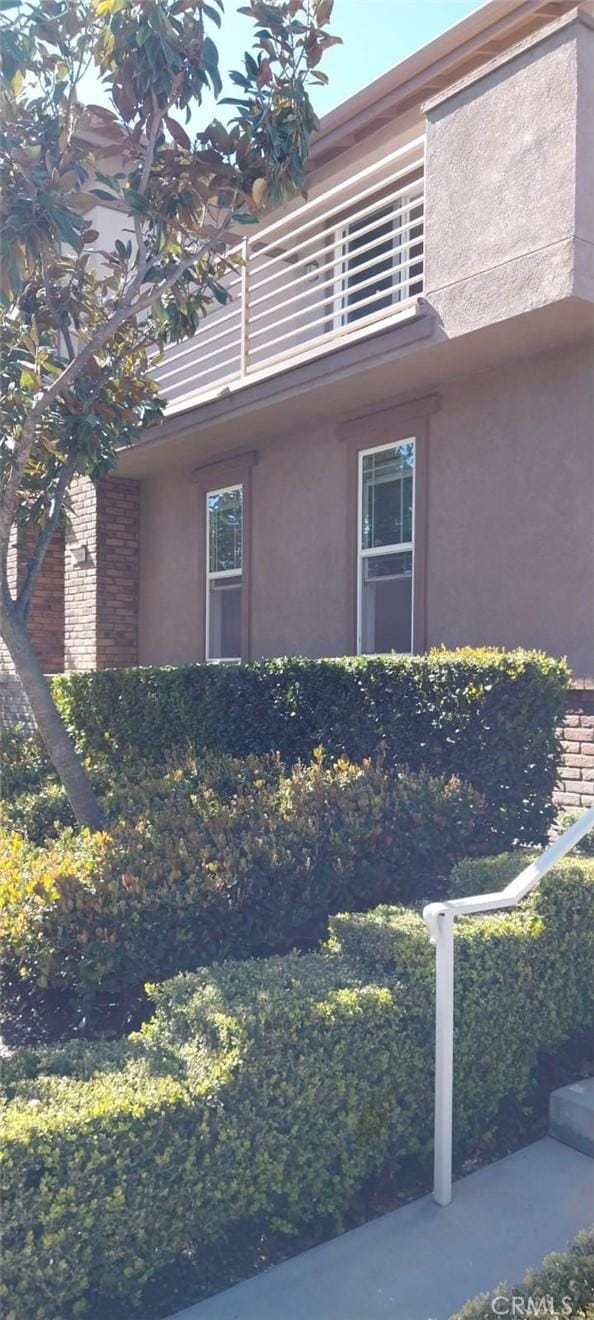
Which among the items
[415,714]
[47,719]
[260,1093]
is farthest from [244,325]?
[260,1093]

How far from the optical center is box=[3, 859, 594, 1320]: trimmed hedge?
2670 mm

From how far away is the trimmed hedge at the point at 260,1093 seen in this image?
2.67 meters

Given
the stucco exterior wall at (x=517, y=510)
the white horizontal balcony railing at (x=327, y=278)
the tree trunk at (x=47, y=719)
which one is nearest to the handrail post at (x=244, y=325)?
the white horizontal balcony railing at (x=327, y=278)

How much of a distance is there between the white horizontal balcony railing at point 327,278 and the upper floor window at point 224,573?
3.78 feet

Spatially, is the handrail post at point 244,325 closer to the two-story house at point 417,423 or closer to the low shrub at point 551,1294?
the two-story house at point 417,423

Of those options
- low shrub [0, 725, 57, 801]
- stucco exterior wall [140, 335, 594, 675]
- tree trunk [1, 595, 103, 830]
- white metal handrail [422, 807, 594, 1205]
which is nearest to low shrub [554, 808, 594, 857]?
stucco exterior wall [140, 335, 594, 675]

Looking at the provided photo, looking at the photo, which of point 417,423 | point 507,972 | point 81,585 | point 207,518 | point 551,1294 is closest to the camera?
point 551,1294

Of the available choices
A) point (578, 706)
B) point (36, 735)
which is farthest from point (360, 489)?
point (36, 735)

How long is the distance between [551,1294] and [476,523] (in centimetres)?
566

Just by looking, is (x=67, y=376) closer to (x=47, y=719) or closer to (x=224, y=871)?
(x=47, y=719)

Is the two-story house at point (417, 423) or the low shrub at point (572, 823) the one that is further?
the two-story house at point (417, 423)

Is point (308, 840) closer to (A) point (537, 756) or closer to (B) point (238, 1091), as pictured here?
(A) point (537, 756)

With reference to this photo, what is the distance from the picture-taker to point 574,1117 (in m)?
3.63

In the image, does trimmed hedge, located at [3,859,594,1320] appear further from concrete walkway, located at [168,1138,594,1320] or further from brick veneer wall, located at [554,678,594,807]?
brick veneer wall, located at [554,678,594,807]
